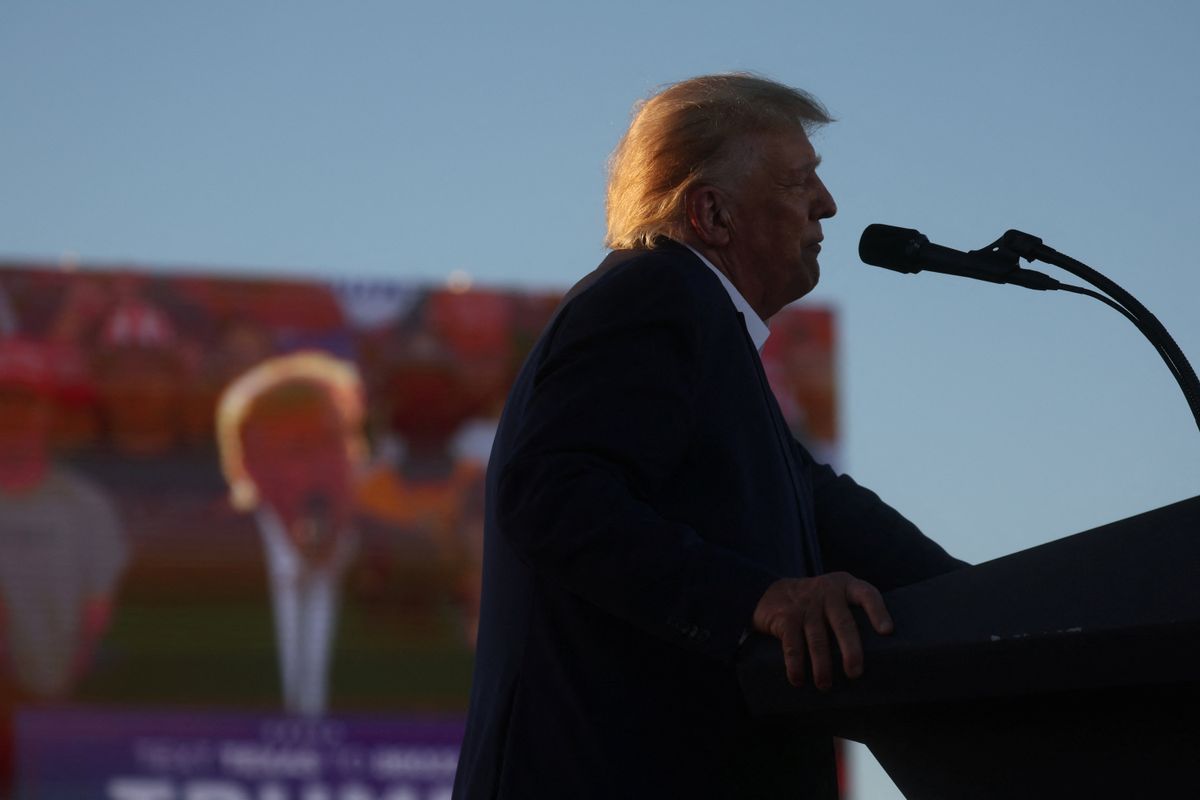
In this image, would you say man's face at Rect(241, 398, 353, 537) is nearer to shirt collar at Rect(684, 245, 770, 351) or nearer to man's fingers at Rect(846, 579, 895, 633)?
shirt collar at Rect(684, 245, 770, 351)

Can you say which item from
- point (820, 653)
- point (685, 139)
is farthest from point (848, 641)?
point (685, 139)

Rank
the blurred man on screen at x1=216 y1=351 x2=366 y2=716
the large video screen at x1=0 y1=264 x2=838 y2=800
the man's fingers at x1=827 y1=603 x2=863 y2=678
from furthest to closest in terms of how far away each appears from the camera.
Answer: the blurred man on screen at x1=216 y1=351 x2=366 y2=716, the large video screen at x1=0 y1=264 x2=838 y2=800, the man's fingers at x1=827 y1=603 x2=863 y2=678

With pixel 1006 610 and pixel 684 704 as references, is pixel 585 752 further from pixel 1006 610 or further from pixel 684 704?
pixel 1006 610

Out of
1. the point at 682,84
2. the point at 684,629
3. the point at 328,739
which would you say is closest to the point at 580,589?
the point at 684,629

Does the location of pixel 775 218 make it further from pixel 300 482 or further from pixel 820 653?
pixel 300 482

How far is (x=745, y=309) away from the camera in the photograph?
1.84 metres

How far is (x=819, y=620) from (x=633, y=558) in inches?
8.3

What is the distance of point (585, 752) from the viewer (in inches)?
57.8

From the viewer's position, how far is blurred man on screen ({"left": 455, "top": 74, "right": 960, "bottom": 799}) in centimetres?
142

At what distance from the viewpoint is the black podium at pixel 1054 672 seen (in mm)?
1092

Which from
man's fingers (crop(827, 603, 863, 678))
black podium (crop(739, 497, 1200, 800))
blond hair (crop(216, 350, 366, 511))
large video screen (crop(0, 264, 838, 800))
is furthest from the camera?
blond hair (crop(216, 350, 366, 511))

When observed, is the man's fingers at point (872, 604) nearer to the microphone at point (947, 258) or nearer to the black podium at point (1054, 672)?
the black podium at point (1054, 672)

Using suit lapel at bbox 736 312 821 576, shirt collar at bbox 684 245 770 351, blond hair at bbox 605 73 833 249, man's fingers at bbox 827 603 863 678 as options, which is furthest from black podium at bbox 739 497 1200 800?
blond hair at bbox 605 73 833 249

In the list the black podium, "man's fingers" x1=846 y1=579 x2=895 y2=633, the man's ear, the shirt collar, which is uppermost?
the man's ear
